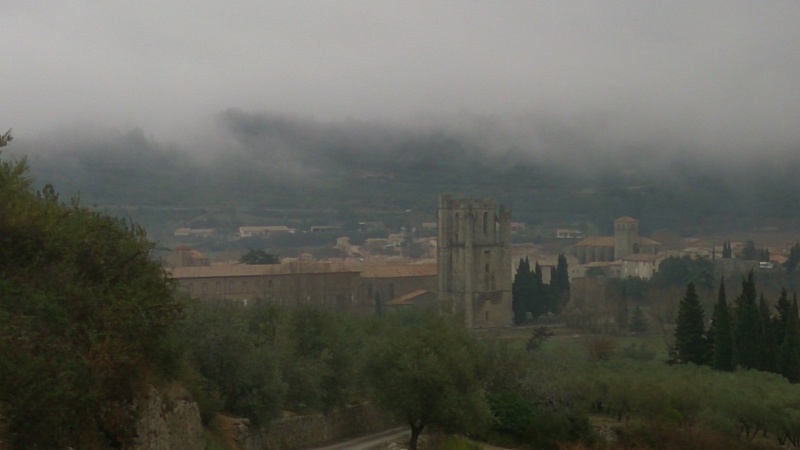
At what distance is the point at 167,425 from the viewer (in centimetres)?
1297

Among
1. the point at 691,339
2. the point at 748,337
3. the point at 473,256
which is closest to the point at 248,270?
the point at 473,256

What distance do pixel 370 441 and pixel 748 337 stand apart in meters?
18.2

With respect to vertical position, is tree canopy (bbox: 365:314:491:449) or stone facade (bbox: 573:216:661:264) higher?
stone facade (bbox: 573:216:661:264)

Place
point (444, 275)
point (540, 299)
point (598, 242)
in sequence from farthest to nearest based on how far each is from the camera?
point (598, 242)
point (444, 275)
point (540, 299)

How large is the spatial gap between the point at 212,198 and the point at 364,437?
145 m

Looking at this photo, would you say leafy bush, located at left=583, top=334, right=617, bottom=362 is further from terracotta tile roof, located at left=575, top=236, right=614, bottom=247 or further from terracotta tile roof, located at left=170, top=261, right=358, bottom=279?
terracotta tile roof, located at left=575, top=236, right=614, bottom=247

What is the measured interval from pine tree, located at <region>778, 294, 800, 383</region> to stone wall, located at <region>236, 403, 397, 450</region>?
52.1 ft

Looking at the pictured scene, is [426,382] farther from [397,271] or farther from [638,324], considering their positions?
[397,271]

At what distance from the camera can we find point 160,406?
42.0 ft

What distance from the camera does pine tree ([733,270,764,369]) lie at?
38.1 m

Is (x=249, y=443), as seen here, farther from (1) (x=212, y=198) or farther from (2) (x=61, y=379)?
(1) (x=212, y=198)

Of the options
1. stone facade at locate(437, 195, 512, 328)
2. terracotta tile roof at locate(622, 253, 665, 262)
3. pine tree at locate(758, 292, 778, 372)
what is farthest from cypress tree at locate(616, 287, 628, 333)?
terracotta tile roof at locate(622, 253, 665, 262)

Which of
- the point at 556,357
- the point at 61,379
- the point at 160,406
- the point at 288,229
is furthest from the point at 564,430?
the point at 288,229

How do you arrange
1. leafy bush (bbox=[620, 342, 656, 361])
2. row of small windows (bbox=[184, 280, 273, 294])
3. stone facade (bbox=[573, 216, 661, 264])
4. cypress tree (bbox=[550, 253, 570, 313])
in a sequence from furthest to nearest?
stone facade (bbox=[573, 216, 661, 264])
cypress tree (bbox=[550, 253, 570, 313])
row of small windows (bbox=[184, 280, 273, 294])
leafy bush (bbox=[620, 342, 656, 361])
